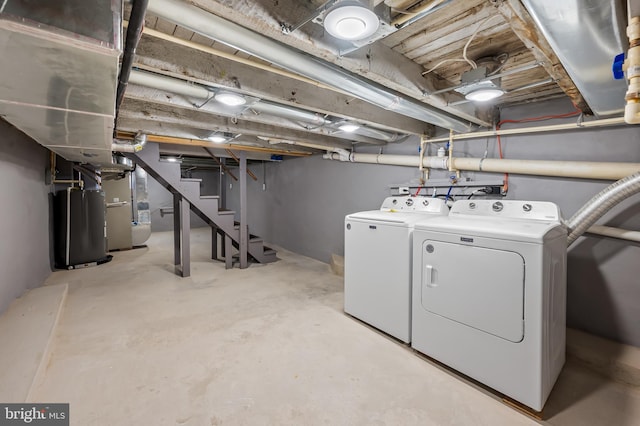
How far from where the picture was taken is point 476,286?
5.70 ft

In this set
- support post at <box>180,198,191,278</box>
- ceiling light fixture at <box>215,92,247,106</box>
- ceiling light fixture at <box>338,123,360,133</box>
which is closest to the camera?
ceiling light fixture at <box>215,92,247,106</box>

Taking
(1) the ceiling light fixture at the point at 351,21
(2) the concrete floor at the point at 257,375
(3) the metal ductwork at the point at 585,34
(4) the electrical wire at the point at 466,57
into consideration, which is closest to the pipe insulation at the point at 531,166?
(3) the metal ductwork at the point at 585,34

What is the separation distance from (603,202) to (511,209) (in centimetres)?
52

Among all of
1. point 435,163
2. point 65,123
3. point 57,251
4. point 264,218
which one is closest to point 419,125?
point 435,163

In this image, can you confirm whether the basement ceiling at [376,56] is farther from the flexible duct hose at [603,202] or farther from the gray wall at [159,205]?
the gray wall at [159,205]

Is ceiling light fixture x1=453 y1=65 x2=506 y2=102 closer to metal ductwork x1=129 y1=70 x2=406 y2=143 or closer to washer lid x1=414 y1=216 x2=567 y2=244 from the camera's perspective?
washer lid x1=414 y1=216 x2=567 y2=244

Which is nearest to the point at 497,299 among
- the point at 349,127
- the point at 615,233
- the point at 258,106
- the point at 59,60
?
the point at 615,233

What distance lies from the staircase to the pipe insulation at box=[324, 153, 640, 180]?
8.30 ft

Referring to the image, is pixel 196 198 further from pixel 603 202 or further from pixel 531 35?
pixel 603 202

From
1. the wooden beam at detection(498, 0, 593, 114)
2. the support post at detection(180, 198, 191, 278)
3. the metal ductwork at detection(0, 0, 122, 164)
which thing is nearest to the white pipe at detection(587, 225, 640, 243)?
the wooden beam at detection(498, 0, 593, 114)

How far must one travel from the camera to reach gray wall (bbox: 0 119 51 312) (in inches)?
98.7

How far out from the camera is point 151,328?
2441 mm

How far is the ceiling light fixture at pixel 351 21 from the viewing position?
1063 mm

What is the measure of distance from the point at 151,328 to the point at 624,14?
11.2 feet
